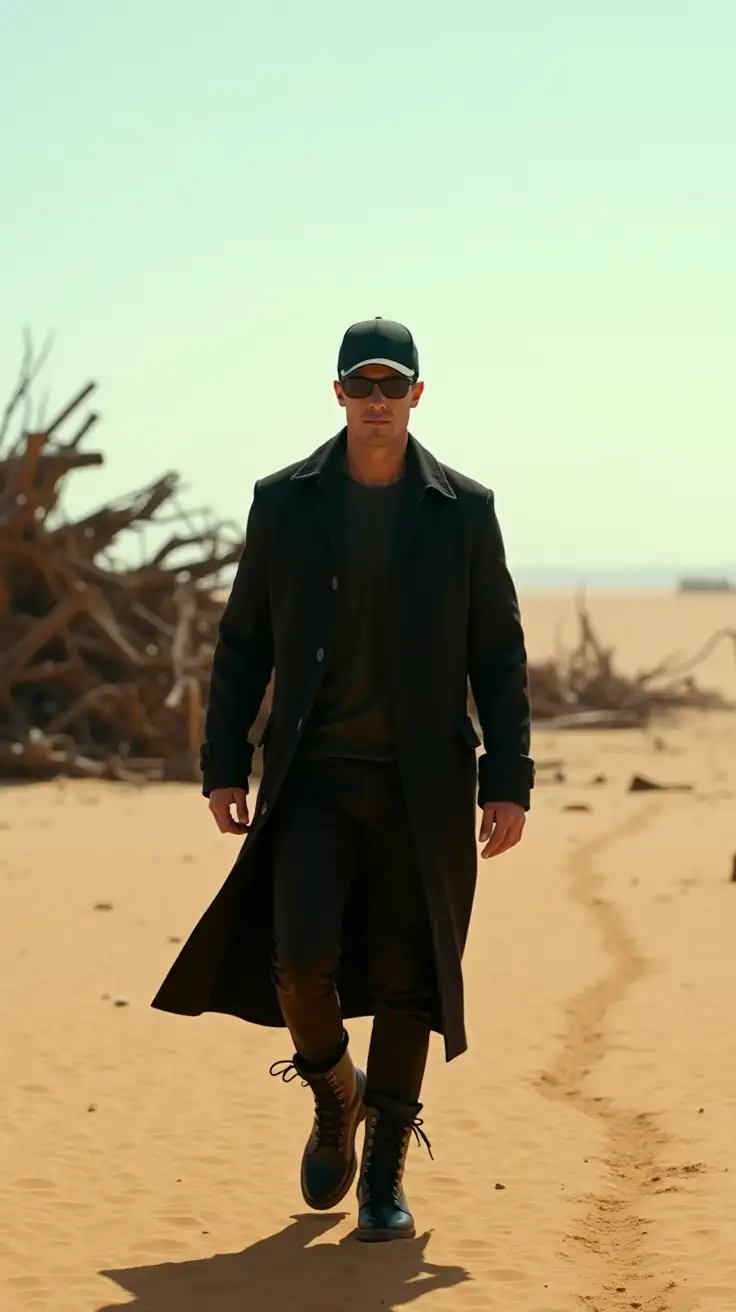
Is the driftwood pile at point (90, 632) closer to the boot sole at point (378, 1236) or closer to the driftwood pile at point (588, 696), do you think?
the driftwood pile at point (588, 696)

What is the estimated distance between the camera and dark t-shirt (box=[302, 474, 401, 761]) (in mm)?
4555

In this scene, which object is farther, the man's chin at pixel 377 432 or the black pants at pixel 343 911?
the man's chin at pixel 377 432

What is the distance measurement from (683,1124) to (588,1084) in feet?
2.02

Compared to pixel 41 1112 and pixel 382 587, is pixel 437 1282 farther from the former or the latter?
pixel 41 1112

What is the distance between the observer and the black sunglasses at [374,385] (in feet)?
15.0

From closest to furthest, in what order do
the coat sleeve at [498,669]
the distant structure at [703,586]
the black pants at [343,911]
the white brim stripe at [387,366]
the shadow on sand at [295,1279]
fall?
the shadow on sand at [295,1279] < the black pants at [343,911] < the white brim stripe at [387,366] < the coat sleeve at [498,669] < the distant structure at [703,586]

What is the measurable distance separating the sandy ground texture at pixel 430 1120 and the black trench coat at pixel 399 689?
55 cm

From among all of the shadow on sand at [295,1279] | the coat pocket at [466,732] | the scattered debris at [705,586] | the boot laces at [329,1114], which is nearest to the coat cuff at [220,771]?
the coat pocket at [466,732]

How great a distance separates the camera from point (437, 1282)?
Result: 4.41m

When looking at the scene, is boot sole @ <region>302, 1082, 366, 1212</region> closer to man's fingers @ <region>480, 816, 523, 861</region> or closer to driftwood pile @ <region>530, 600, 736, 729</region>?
man's fingers @ <region>480, 816, 523, 861</region>

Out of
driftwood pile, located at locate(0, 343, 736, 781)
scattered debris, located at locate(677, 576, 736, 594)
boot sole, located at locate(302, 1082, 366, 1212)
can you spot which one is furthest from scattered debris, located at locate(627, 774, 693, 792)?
scattered debris, located at locate(677, 576, 736, 594)

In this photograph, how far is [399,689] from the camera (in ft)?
14.8

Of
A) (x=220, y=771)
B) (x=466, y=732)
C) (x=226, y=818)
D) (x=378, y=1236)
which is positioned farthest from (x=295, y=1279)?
(x=466, y=732)

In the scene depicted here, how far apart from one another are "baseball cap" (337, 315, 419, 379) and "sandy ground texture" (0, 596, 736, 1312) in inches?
78.3
